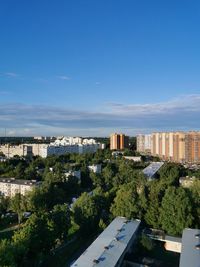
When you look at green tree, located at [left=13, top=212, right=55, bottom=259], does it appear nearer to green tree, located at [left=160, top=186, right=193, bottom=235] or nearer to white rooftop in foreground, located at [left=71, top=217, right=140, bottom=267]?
white rooftop in foreground, located at [left=71, top=217, right=140, bottom=267]

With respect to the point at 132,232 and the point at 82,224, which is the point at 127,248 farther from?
the point at 82,224

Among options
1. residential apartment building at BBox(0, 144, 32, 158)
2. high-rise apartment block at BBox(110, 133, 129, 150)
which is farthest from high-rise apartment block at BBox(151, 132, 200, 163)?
residential apartment building at BBox(0, 144, 32, 158)

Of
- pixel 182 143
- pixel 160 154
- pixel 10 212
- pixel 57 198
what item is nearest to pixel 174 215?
pixel 57 198

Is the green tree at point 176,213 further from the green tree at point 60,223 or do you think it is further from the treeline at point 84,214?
the green tree at point 60,223

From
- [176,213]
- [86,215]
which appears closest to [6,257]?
[86,215]

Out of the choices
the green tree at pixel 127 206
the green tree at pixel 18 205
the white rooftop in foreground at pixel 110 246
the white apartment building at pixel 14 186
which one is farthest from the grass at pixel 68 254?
the white apartment building at pixel 14 186
